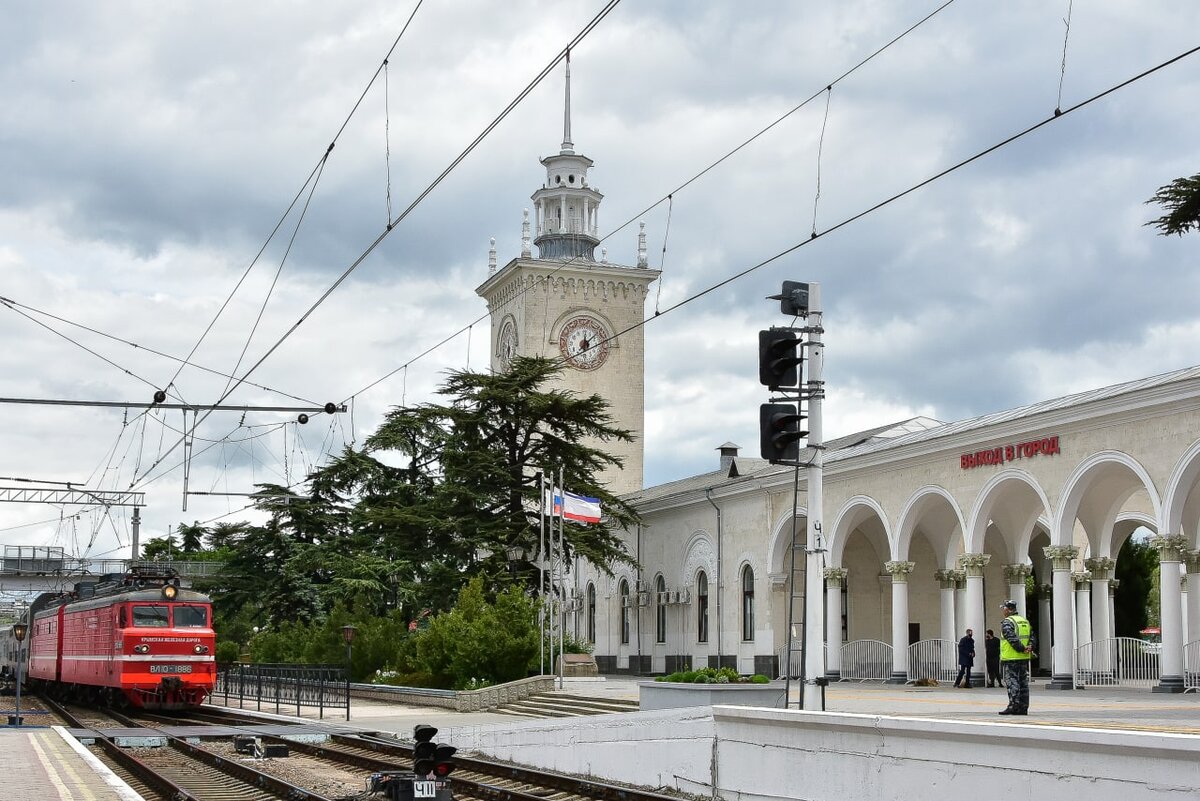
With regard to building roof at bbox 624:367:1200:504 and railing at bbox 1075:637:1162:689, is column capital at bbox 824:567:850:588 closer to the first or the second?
building roof at bbox 624:367:1200:504

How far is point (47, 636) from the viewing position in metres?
41.8

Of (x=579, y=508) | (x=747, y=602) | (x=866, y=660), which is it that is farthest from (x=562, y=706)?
(x=747, y=602)

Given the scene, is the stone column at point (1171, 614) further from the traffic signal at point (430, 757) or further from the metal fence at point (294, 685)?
the traffic signal at point (430, 757)

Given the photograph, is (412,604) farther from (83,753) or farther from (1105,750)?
(1105,750)

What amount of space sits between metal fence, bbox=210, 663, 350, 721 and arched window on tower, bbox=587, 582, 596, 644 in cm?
1956

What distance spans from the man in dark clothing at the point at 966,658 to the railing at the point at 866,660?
A: 13.8ft

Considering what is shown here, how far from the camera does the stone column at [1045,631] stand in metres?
40.2

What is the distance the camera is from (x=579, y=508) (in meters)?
33.9

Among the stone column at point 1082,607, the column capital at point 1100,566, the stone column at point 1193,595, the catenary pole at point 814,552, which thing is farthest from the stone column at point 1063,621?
the catenary pole at point 814,552

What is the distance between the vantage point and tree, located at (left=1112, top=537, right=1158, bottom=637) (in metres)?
51.6

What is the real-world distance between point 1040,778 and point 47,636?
37443 mm

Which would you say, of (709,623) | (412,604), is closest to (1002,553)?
(709,623)

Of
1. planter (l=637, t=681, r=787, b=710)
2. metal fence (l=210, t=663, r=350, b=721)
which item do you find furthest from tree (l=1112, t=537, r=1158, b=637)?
planter (l=637, t=681, r=787, b=710)

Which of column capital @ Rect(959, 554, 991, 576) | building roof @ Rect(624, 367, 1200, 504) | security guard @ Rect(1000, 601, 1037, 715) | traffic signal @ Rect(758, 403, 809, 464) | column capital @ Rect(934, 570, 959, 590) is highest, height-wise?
building roof @ Rect(624, 367, 1200, 504)
